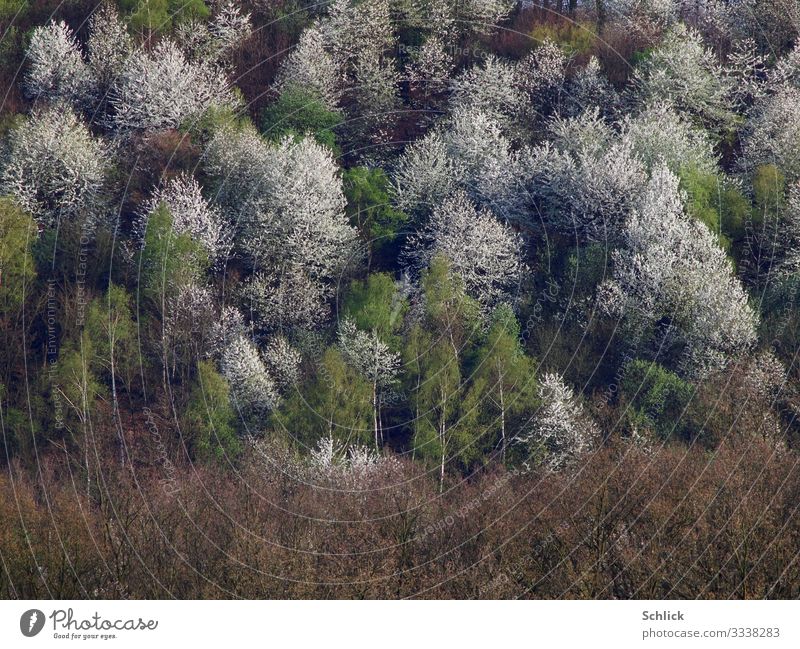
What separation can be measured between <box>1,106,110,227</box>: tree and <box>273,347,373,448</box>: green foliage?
11.6 metres

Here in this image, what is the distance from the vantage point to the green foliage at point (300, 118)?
6888cm

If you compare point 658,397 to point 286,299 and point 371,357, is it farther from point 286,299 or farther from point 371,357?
point 286,299

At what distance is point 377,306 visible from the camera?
62.2 meters

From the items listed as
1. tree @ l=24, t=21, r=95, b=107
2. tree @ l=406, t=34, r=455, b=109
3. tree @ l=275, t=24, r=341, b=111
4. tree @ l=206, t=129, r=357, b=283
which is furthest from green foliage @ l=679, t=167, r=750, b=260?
tree @ l=24, t=21, r=95, b=107

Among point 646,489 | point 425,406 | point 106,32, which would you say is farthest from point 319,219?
point 646,489

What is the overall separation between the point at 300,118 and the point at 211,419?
15626 mm

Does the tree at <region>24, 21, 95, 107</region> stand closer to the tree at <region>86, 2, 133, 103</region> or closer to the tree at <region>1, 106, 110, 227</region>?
the tree at <region>86, 2, 133, 103</region>

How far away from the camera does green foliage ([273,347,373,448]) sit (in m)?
58.2

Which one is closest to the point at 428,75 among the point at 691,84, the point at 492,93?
the point at 492,93

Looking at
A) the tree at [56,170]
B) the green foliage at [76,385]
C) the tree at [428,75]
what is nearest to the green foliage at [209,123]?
the tree at [56,170]

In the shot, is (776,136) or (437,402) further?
(776,136)

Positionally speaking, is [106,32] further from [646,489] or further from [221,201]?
[646,489]

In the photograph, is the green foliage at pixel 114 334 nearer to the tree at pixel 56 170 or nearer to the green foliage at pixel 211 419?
the green foliage at pixel 211 419

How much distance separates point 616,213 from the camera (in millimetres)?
63250
